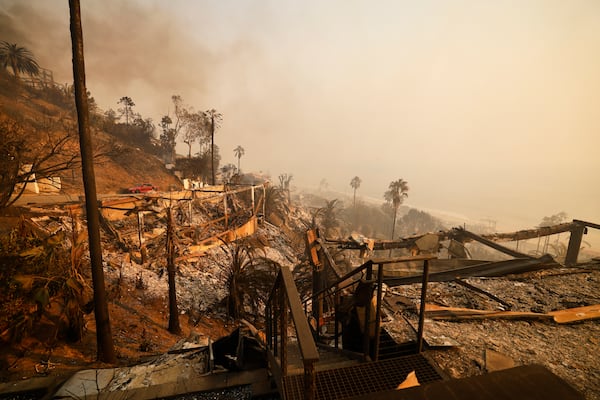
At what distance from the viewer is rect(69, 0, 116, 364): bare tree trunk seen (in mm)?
5379

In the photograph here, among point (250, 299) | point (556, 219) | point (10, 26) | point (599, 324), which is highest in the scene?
point (10, 26)

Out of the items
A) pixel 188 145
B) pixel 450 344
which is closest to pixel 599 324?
pixel 450 344

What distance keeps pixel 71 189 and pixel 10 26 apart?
210ft

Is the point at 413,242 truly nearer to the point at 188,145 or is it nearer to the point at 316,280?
the point at 316,280

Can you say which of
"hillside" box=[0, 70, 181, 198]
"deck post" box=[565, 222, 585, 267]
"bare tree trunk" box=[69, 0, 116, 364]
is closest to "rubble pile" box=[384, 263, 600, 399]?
"bare tree trunk" box=[69, 0, 116, 364]

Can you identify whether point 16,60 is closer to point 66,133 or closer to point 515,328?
point 66,133

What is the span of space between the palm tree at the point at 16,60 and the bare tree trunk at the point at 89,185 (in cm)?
5654

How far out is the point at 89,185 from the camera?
18.8 ft

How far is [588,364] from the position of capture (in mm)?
3732

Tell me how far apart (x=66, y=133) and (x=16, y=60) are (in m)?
22.5

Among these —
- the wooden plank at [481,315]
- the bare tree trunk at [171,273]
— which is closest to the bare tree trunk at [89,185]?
the bare tree trunk at [171,273]

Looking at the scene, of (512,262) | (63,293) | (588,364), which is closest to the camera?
(588,364)

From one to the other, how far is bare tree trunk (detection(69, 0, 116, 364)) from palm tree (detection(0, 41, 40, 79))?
186 ft

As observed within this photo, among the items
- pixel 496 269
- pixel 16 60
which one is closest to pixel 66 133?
pixel 16 60
